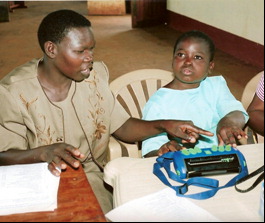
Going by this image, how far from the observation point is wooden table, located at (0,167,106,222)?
1.12 metres

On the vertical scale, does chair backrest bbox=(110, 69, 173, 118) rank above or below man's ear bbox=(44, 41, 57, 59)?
below

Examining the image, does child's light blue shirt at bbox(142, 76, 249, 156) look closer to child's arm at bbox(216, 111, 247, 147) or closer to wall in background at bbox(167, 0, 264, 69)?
child's arm at bbox(216, 111, 247, 147)

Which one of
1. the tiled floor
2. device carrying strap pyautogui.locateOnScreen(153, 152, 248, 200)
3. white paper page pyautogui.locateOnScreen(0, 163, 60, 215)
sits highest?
device carrying strap pyautogui.locateOnScreen(153, 152, 248, 200)

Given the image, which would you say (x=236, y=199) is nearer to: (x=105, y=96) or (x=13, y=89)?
(x=105, y=96)

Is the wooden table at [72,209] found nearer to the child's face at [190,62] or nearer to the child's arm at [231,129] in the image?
the child's arm at [231,129]

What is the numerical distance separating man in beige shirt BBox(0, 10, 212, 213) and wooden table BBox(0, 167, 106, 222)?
0.30 meters

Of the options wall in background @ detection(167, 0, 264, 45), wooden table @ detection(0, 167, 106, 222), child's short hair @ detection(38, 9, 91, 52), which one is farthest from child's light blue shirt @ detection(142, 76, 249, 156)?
wall in background @ detection(167, 0, 264, 45)

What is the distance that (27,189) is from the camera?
1257 millimetres

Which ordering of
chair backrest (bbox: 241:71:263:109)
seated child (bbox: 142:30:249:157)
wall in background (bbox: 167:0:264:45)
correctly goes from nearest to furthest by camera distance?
seated child (bbox: 142:30:249:157), chair backrest (bbox: 241:71:263:109), wall in background (bbox: 167:0:264:45)

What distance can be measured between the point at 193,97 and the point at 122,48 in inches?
189

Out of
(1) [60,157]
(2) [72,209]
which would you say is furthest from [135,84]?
(2) [72,209]

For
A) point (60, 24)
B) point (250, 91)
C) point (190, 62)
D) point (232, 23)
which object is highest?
point (60, 24)

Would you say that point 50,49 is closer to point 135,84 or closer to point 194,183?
point 135,84

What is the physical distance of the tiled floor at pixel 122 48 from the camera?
534cm
